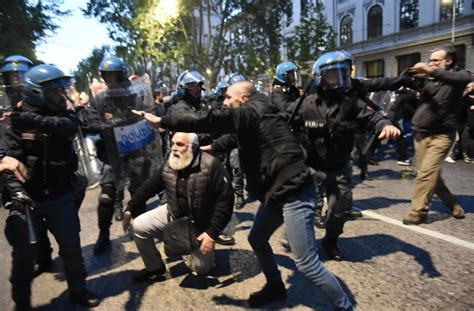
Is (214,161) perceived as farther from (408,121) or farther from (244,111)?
(408,121)

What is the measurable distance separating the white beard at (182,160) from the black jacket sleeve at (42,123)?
84 cm

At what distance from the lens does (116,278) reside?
3482 millimetres

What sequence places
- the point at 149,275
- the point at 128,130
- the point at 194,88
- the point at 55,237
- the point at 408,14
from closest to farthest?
1. the point at 55,237
2. the point at 128,130
3. the point at 149,275
4. the point at 194,88
5. the point at 408,14

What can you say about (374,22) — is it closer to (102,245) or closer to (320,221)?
(320,221)

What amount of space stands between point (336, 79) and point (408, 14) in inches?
1107

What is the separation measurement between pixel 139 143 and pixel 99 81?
3.10 ft

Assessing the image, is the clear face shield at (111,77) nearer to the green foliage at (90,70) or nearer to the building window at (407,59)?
the green foliage at (90,70)

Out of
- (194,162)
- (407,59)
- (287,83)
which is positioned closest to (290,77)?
(287,83)

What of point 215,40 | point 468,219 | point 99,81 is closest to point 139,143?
point 99,81

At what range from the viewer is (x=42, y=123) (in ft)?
8.70

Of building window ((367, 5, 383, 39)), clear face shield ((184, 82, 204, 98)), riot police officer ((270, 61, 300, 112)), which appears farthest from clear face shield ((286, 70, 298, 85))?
building window ((367, 5, 383, 39))

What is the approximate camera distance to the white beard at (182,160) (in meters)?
3.16

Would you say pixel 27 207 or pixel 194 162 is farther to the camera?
pixel 194 162

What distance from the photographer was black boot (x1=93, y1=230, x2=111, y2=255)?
4082 millimetres
